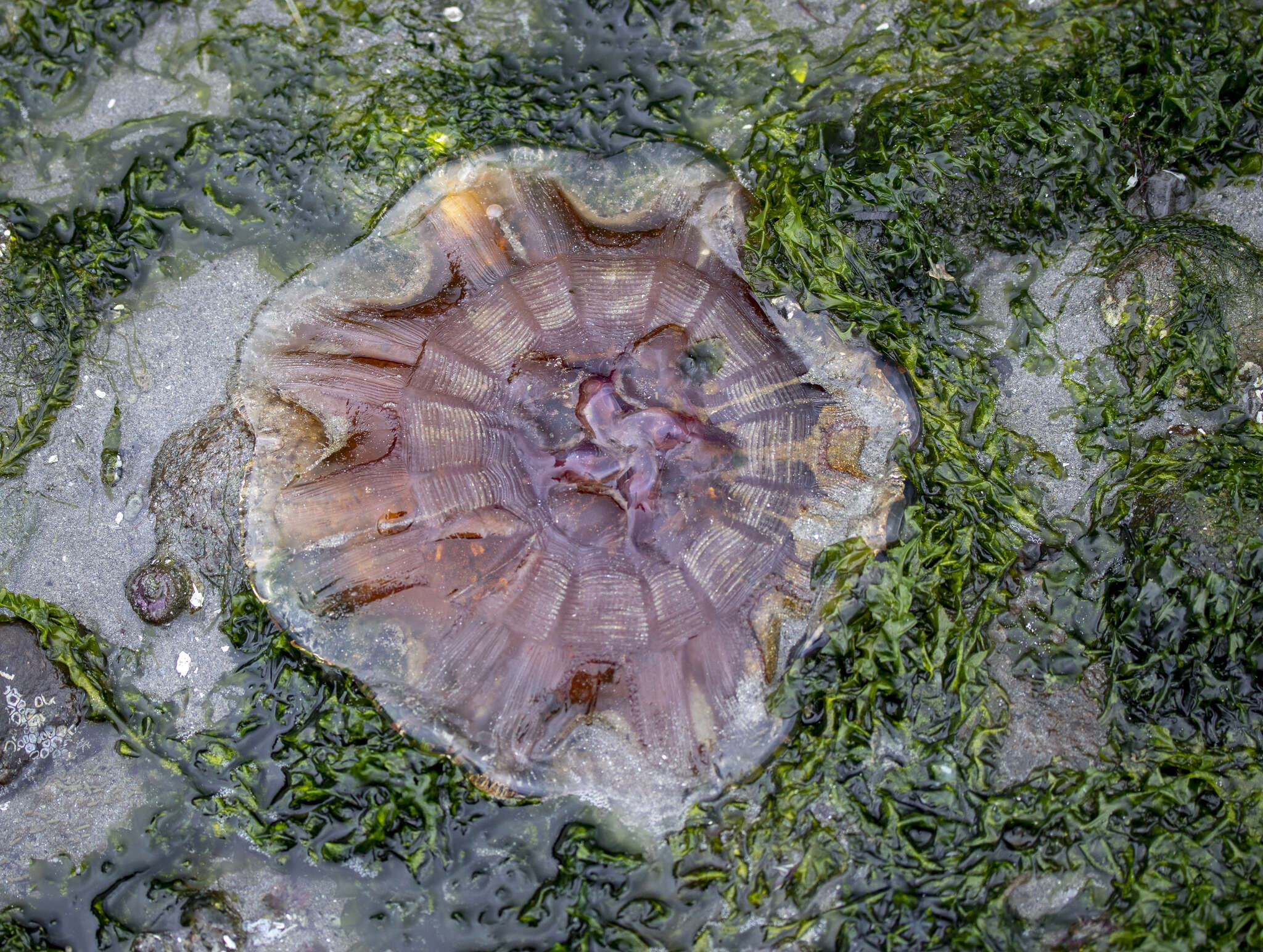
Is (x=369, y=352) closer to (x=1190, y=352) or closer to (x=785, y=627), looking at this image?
(x=785, y=627)

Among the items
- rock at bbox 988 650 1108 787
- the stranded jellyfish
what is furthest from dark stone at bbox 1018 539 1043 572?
the stranded jellyfish

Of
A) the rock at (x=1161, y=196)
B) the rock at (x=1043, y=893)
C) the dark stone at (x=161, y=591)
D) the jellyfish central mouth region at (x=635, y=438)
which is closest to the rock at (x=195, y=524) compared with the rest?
the dark stone at (x=161, y=591)

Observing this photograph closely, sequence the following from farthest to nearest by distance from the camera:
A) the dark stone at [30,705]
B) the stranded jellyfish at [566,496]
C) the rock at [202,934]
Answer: the dark stone at [30,705] → the rock at [202,934] → the stranded jellyfish at [566,496]

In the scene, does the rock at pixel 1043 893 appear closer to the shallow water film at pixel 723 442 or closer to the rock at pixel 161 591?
the shallow water film at pixel 723 442

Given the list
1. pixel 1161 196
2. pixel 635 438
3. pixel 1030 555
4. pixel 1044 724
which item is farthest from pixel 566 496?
pixel 1161 196

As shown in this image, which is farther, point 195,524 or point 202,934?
point 195,524

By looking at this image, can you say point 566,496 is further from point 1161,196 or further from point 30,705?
point 1161,196
